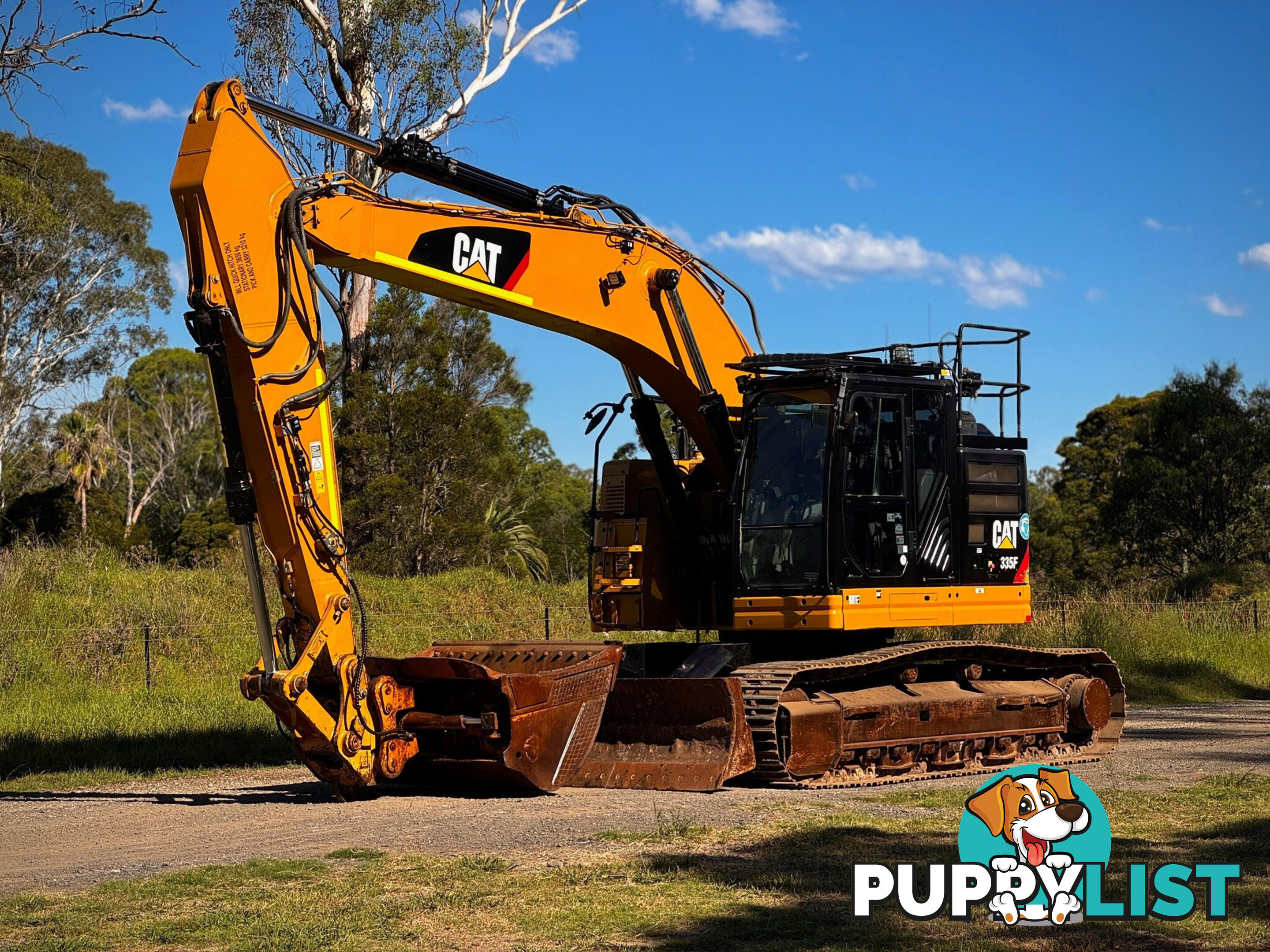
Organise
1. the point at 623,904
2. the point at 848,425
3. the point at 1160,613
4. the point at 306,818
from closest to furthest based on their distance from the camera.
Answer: the point at 623,904 → the point at 306,818 → the point at 848,425 → the point at 1160,613

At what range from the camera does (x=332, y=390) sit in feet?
31.8

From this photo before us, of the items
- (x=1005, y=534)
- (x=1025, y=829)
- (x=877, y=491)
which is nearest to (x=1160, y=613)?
(x=1005, y=534)

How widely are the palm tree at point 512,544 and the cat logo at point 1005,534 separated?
59.9ft

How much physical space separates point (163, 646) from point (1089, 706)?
1156 cm

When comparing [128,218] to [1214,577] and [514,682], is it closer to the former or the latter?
[1214,577]

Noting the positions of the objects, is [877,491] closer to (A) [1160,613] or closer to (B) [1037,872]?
(B) [1037,872]

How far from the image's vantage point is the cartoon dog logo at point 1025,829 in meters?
6.02

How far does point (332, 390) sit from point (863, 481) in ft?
14.2

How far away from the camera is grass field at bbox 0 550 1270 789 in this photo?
534 inches

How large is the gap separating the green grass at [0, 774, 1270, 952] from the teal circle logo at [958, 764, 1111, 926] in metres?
0.13

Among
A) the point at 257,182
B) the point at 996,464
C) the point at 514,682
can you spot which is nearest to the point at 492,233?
the point at 257,182

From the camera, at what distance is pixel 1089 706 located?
1306cm

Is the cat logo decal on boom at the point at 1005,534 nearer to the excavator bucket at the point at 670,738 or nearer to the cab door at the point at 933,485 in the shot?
the cab door at the point at 933,485

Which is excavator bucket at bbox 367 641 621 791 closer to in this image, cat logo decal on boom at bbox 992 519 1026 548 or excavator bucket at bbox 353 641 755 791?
excavator bucket at bbox 353 641 755 791
